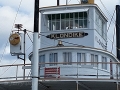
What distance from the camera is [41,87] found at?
98.7 ft

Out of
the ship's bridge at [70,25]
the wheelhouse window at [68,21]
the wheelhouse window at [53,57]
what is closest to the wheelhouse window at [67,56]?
the wheelhouse window at [53,57]

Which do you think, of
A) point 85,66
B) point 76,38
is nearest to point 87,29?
point 76,38

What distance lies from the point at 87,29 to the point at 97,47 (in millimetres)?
1827

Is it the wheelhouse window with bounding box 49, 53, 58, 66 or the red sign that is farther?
the wheelhouse window with bounding box 49, 53, 58, 66

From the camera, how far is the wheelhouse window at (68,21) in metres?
33.5

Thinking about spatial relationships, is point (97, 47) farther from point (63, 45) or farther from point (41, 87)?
point (41, 87)

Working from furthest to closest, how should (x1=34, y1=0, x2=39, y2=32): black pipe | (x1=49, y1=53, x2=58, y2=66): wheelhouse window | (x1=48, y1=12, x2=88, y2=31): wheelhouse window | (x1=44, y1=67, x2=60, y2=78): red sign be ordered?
(x1=48, y1=12, x2=88, y2=31): wheelhouse window < (x1=49, y1=53, x2=58, y2=66): wheelhouse window < (x1=44, y1=67, x2=60, y2=78): red sign < (x1=34, y1=0, x2=39, y2=32): black pipe

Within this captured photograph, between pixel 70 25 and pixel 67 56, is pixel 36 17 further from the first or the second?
pixel 70 25

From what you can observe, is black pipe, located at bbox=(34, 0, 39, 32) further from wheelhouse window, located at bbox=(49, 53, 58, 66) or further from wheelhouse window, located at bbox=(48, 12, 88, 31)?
wheelhouse window, located at bbox=(48, 12, 88, 31)

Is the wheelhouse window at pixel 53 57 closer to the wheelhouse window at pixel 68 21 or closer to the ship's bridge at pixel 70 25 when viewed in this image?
the ship's bridge at pixel 70 25

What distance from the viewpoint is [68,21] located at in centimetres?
3369

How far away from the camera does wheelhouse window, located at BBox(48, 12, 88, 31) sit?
33500 millimetres

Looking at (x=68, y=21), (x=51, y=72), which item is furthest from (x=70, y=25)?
(x=51, y=72)

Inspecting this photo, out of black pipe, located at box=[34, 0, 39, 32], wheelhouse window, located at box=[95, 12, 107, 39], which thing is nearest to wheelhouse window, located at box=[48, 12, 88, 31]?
wheelhouse window, located at box=[95, 12, 107, 39]
